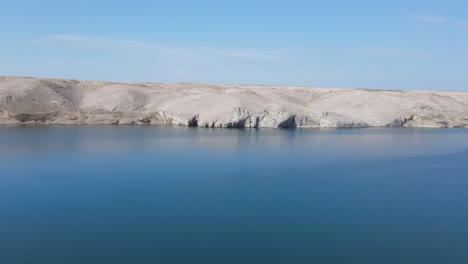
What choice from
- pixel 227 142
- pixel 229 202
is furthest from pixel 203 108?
pixel 229 202

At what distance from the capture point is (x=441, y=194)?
20938mm

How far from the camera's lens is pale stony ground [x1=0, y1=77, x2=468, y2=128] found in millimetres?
48656

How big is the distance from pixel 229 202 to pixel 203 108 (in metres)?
32.3

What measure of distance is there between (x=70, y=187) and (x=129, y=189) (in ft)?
8.60

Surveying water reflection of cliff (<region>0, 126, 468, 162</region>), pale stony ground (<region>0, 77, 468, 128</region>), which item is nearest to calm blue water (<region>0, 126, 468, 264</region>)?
water reflection of cliff (<region>0, 126, 468, 162</region>)

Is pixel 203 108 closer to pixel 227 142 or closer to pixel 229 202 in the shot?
pixel 227 142

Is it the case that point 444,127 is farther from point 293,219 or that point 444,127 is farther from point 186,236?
point 186,236

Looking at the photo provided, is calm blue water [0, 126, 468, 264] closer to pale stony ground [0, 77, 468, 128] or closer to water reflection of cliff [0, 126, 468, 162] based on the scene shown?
water reflection of cliff [0, 126, 468, 162]

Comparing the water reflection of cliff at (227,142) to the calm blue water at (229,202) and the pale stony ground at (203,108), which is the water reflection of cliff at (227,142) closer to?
the calm blue water at (229,202)

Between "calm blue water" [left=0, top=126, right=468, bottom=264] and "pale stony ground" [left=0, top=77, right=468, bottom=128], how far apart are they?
43.5 feet

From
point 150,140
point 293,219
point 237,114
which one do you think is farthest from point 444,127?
point 293,219

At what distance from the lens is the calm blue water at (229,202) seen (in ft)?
44.4

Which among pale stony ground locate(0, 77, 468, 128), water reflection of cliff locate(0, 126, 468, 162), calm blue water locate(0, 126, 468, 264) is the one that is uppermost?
pale stony ground locate(0, 77, 468, 128)

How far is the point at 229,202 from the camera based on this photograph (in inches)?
737
